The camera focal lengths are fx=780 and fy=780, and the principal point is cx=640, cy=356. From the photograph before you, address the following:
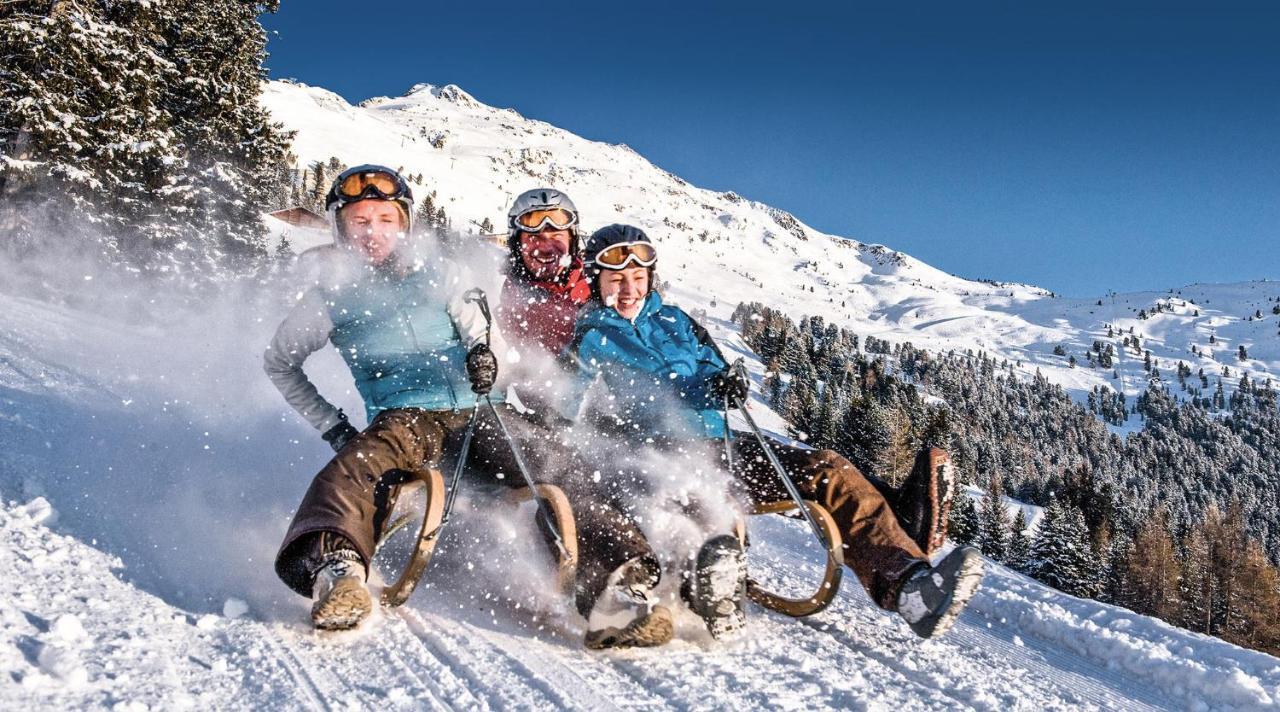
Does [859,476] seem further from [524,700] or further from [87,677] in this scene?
[87,677]

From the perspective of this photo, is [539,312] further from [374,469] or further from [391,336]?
[374,469]

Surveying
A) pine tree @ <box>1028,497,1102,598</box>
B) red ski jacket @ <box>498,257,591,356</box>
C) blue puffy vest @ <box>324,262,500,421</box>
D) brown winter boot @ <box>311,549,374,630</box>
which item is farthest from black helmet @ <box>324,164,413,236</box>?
pine tree @ <box>1028,497,1102,598</box>

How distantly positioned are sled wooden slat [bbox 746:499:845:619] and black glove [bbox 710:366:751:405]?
1.96 feet

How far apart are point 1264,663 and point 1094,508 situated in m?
71.0

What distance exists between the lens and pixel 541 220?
5.48 meters

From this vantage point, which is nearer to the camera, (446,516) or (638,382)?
(446,516)

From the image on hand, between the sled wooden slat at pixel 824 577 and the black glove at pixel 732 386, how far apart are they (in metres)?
0.60

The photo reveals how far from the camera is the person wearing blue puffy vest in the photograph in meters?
3.92

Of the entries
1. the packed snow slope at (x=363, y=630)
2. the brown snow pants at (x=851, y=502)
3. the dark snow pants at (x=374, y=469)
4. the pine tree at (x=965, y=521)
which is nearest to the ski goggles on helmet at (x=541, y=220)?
the packed snow slope at (x=363, y=630)

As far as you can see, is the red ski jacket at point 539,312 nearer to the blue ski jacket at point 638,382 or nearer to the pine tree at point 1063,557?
the blue ski jacket at point 638,382

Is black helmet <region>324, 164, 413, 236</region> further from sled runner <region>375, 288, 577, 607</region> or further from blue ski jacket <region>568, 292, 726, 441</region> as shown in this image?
sled runner <region>375, 288, 577, 607</region>

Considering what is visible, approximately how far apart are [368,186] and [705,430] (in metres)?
2.30

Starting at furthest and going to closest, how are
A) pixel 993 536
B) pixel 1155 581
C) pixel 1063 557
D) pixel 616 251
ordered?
pixel 1155 581 < pixel 993 536 < pixel 1063 557 < pixel 616 251

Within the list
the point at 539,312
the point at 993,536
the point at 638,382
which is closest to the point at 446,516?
the point at 638,382
